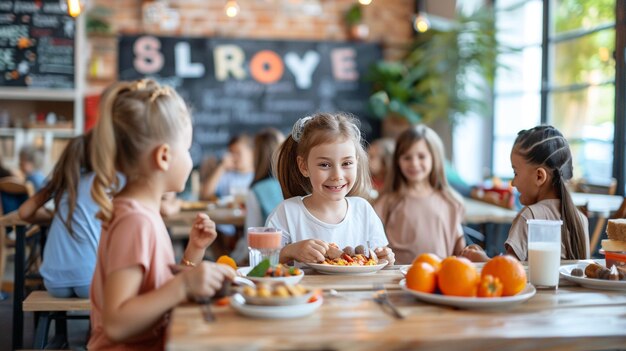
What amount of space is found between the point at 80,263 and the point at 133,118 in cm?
151

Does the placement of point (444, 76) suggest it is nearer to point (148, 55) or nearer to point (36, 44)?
point (148, 55)

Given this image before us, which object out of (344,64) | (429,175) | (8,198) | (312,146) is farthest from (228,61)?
(312,146)

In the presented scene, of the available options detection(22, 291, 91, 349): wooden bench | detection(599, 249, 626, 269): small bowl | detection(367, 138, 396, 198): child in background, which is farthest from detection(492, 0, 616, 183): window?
detection(22, 291, 91, 349): wooden bench

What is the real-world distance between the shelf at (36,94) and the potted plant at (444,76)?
9.49 feet

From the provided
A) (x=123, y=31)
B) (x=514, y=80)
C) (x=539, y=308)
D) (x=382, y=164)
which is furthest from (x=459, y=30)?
(x=539, y=308)

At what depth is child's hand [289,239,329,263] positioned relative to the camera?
190cm

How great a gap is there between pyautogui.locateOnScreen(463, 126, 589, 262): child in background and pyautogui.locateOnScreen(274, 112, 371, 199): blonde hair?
1.67ft

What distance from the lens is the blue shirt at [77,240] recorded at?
9.24ft

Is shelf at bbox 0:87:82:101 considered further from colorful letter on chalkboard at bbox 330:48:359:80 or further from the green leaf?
the green leaf

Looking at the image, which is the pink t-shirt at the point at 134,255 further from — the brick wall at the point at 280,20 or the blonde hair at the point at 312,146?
the brick wall at the point at 280,20

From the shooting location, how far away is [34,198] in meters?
2.88

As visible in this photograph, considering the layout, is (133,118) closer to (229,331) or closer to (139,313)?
(139,313)

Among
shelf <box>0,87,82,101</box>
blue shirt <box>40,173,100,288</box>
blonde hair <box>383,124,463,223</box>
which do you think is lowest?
blue shirt <box>40,173,100,288</box>

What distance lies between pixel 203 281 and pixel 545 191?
3.89 feet
